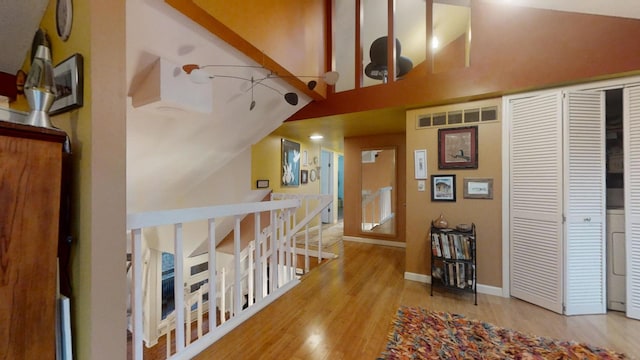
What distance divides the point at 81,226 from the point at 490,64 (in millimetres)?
3496

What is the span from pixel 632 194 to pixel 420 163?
1.84m

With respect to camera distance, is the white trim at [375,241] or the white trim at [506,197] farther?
the white trim at [375,241]

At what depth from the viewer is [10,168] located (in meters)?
0.76

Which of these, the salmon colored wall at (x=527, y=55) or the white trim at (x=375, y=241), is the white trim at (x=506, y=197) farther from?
the white trim at (x=375, y=241)

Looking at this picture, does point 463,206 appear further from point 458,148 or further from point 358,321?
point 358,321

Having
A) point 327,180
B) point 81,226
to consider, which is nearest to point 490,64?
point 81,226

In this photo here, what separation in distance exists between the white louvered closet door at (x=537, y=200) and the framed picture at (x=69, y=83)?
3446mm

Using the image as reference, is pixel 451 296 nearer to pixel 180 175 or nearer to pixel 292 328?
pixel 292 328

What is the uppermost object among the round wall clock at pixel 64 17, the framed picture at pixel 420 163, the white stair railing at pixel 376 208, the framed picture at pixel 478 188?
the round wall clock at pixel 64 17

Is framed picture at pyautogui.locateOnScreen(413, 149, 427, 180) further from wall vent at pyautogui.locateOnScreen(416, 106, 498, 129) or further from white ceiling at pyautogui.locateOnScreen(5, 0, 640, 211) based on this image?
white ceiling at pyautogui.locateOnScreen(5, 0, 640, 211)

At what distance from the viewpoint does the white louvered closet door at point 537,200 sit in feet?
7.80

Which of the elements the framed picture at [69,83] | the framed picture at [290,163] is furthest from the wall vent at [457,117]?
the framed picture at [69,83]

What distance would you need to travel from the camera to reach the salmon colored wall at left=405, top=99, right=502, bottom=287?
271 centimetres

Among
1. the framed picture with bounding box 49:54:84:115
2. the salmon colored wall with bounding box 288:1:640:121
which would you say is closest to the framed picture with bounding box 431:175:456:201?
the salmon colored wall with bounding box 288:1:640:121
